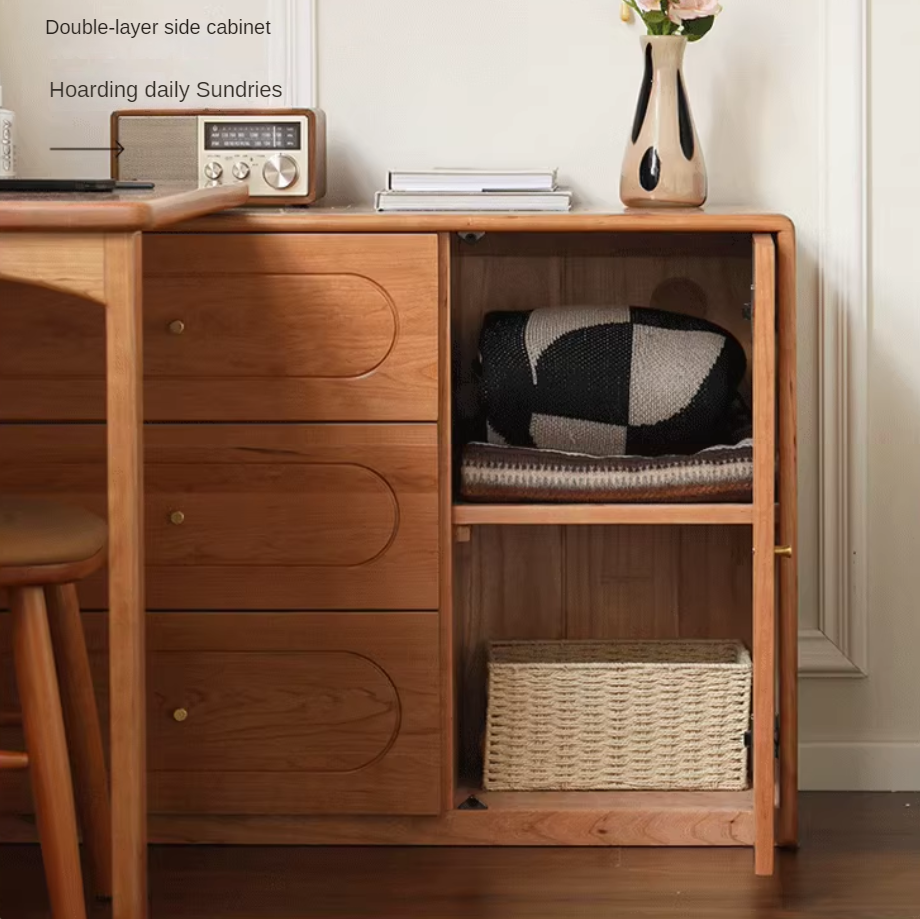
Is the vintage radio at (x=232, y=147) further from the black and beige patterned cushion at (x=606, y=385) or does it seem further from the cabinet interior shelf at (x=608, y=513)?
the cabinet interior shelf at (x=608, y=513)

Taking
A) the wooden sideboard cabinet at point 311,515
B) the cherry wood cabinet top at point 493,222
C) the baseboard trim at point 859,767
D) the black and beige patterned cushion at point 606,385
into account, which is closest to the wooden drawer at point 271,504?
the wooden sideboard cabinet at point 311,515

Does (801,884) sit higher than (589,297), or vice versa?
(589,297)

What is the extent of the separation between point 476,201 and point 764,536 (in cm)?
56

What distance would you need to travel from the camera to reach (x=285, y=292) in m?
1.79

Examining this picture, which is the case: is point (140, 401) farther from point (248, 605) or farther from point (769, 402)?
point (769, 402)

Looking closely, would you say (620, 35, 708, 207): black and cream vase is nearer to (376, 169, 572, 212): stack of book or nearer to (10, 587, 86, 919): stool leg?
(376, 169, 572, 212): stack of book

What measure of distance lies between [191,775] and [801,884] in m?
0.76

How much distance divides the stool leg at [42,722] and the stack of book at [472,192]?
2.30 ft

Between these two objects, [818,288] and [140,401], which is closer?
[140,401]

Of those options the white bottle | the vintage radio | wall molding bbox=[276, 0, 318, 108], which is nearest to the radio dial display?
the vintage radio

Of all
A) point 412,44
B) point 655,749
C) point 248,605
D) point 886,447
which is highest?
point 412,44

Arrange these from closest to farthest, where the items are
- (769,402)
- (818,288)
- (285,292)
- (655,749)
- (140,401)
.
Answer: (140,401), (769,402), (285,292), (655,749), (818,288)

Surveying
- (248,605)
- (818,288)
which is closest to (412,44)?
(818,288)

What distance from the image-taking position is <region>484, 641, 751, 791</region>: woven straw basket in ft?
6.25
